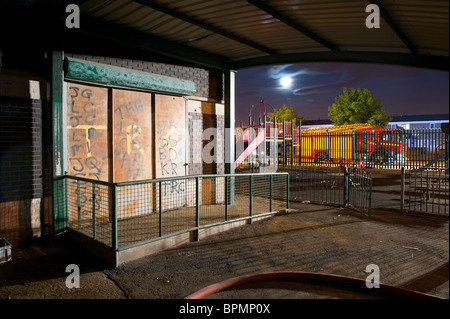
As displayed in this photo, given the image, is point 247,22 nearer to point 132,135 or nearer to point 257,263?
point 132,135

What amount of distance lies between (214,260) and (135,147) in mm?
3388

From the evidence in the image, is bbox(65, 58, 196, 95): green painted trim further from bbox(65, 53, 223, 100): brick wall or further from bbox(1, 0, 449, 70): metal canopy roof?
bbox(1, 0, 449, 70): metal canopy roof

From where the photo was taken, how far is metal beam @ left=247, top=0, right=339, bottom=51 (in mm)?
5016

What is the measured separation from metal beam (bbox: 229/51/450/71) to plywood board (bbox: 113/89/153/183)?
304cm

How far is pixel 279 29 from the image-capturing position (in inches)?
239

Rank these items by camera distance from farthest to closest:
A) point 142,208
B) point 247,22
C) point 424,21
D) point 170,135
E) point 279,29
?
point 170,135, point 142,208, point 279,29, point 247,22, point 424,21

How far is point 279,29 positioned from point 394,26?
6.86 ft

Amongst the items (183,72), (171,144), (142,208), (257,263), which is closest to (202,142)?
(171,144)

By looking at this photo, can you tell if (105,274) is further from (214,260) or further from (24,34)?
(24,34)

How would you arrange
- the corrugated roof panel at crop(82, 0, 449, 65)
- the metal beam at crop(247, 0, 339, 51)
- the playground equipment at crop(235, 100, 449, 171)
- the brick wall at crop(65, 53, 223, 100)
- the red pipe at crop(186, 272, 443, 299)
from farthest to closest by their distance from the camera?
the playground equipment at crop(235, 100, 449, 171) < the brick wall at crop(65, 53, 223, 100) < the metal beam at crop(247, 0, 339, 51) < the corrugated roof panel at crop(82, 0, 449, 65) < the red pipe at crop(186, 272, 443, 299)

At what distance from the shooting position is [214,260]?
4.63m

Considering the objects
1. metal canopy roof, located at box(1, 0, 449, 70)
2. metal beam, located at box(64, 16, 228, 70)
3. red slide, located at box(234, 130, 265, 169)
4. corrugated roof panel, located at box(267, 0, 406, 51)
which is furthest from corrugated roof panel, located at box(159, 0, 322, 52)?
red slide, located at box(234, 130, 265, 169)
